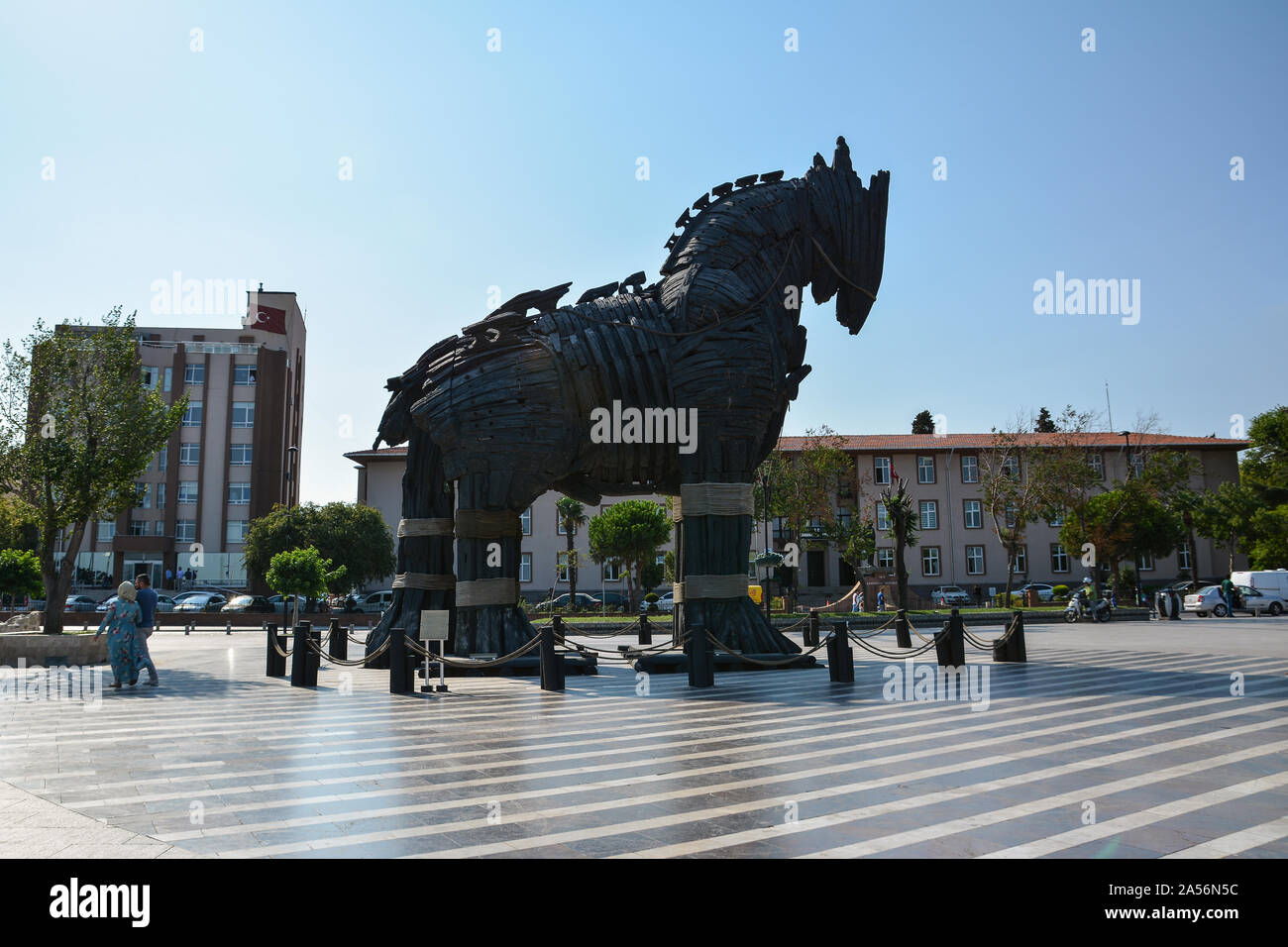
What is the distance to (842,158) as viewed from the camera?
1524cm

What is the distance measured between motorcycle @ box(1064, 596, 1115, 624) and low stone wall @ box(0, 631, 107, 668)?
30.9 metres

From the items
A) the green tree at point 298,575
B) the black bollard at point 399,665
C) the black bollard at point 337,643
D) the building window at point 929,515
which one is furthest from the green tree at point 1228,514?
the black bollard at point 399,665

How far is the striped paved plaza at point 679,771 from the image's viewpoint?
4.63 metres

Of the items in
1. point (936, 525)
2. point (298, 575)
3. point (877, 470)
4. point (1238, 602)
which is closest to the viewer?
point (298, 575)

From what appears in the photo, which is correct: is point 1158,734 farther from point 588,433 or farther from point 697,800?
point 588,433

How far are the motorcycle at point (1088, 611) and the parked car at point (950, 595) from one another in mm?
15156

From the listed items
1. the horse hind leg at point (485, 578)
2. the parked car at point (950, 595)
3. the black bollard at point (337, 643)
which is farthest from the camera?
the parked car at point (950, 595)

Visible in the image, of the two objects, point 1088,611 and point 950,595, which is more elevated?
point 1088,611

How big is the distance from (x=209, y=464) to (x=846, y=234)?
173 ft

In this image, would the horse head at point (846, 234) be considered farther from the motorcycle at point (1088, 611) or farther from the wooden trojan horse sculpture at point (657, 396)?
the motorcycle at point (1088, 611)

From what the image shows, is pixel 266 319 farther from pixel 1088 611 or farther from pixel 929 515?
pixel 1088 611

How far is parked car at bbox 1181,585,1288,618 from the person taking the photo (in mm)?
37031

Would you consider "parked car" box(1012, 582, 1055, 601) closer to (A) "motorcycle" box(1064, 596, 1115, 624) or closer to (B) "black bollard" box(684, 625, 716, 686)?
(A) "motorcycle" box(1064, 596, 1115, 624)

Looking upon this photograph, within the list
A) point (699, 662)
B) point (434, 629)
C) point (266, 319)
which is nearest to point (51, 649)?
point (434, 629)
